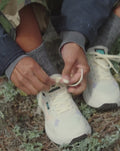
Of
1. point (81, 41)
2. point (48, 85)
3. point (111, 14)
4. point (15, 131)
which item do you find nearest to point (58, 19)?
point (81, 41)

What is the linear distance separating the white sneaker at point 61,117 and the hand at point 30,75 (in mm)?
101

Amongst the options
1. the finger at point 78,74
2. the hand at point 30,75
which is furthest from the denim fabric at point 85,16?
the hand at point 30,75

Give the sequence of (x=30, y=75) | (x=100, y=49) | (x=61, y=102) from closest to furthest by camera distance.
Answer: (x=30, y=75)
(x=61, y=102)
(x=100, y=49)

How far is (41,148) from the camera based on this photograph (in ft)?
4.40

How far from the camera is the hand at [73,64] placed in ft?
4.30

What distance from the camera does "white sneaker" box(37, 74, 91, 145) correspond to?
1.31 meters

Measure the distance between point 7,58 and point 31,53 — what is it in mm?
157

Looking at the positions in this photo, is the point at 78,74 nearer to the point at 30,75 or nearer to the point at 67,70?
the point at 67,70

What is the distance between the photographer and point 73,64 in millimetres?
1328

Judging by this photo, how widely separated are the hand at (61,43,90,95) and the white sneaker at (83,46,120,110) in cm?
15

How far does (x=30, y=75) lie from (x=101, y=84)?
0.44 metres

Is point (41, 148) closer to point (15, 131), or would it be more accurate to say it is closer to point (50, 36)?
point (15, 131)

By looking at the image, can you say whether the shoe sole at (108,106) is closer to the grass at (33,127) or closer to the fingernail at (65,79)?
the grass at (33,127)

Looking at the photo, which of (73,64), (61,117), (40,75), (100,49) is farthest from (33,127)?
(100,49)
